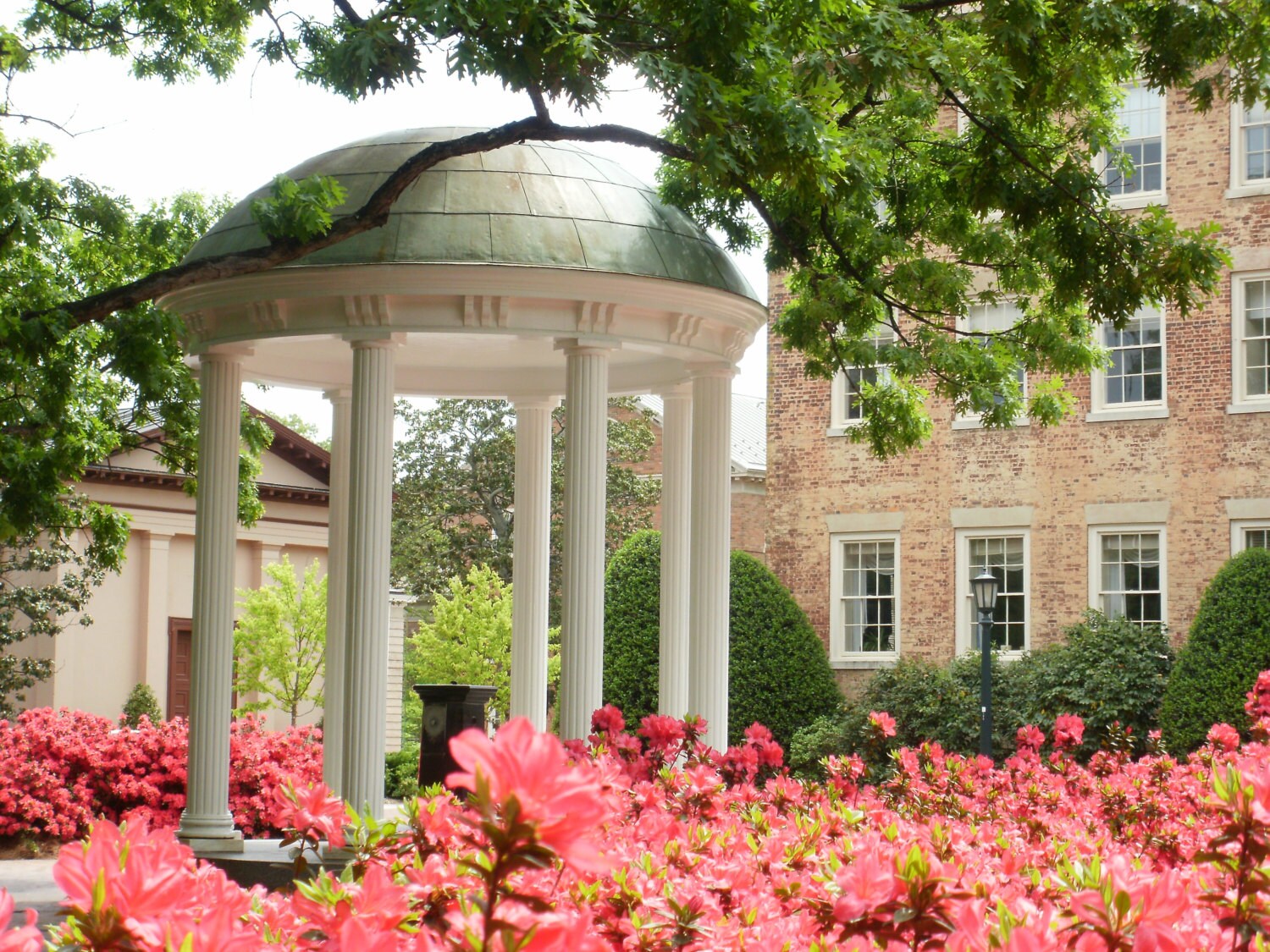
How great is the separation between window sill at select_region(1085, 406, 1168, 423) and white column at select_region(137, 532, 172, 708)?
67.9 feet

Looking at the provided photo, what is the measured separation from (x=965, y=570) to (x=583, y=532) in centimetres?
1614

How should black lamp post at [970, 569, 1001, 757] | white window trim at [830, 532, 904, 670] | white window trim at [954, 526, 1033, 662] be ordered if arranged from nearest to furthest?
black lamp post at [970, 569, 1001, 757], white window trim at [954, 526, 1033, 662], white window trim at [830, 532, 904, 670]

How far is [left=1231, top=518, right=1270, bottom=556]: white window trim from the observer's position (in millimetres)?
26203

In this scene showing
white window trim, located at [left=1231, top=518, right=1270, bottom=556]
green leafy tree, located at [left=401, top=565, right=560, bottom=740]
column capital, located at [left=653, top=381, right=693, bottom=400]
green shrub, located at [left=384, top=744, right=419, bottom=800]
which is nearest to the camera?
column capital, located at [left=653, top=381, right=693, bottom=400]

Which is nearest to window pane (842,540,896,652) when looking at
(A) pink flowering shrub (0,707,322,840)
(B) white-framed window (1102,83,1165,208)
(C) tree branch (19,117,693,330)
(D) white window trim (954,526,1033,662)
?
(D) white window trim (954,526,1033,662)

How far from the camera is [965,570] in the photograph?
28922 millimetres

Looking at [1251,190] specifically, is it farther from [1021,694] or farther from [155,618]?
[155,618]

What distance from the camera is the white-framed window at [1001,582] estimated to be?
2830 centimetres

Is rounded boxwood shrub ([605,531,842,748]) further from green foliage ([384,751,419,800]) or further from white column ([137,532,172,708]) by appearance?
white column ([137,532,172,708])

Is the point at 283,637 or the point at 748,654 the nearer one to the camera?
the point at 748,654

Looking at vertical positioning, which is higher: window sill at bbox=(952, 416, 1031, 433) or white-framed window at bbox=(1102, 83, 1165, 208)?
white-framed window at bbox=(1102, 83, 1165, 208)

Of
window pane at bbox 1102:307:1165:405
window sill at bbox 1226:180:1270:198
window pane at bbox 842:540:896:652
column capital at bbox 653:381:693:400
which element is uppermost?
window sill at bbox 1226:180:1270:198

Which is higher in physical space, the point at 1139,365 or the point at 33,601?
the point at 1139,365

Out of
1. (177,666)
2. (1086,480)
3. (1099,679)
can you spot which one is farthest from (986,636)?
(177,666)
